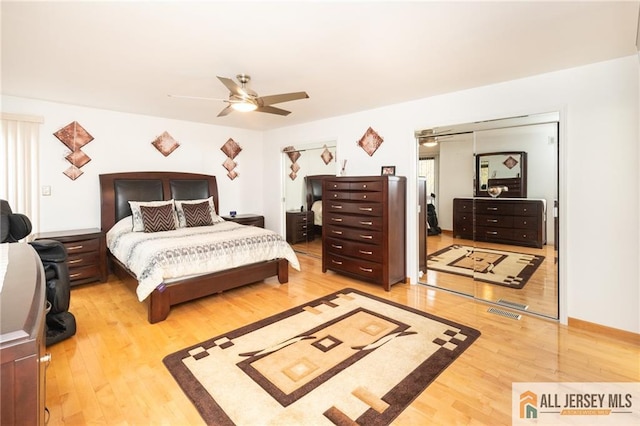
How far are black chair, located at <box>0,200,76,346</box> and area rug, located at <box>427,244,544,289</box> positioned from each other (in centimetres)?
420

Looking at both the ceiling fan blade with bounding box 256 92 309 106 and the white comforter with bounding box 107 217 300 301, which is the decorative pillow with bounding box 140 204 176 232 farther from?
the ceiling fan blade with bounding box 256 92 309 106

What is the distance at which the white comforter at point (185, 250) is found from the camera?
9.55 feet

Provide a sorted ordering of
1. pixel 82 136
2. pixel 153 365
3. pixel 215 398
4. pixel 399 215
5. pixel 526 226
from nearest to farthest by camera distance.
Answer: pixel 215 398 → pixel 153 365 → pixel 526 226 → pixel 399 215 → pixel 82 136

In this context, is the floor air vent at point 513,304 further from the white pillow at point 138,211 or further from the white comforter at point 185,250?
the white pillow at point 138,211

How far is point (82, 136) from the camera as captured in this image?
4160mm

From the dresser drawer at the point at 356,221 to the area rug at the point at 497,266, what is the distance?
1.29 metres

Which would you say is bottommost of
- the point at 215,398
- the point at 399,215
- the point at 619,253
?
the point at 215,398

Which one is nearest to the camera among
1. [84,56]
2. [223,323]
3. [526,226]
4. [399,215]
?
[84,56]

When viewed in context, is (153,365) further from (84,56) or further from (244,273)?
(84,56)

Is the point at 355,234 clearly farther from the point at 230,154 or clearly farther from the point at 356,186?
the point at 230,154

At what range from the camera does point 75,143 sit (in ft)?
13.5

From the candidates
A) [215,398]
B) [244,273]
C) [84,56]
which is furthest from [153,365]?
[84,56]

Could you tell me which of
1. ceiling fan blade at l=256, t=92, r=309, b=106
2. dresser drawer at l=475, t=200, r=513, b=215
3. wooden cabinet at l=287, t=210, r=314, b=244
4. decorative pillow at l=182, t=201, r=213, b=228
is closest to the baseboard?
dresser drawer at l=475, t=200, r=513, b=215

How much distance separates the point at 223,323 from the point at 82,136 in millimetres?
3448
